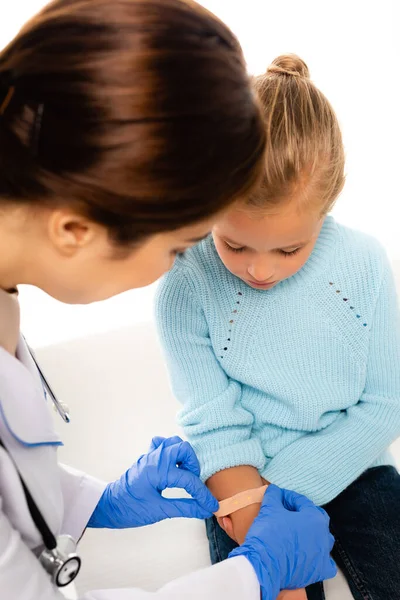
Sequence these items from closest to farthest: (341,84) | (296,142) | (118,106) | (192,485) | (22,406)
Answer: (118,106) → (22,406) → (296,142) → (192,485) → (341,84)

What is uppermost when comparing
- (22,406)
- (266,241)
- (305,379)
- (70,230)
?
(70,230)

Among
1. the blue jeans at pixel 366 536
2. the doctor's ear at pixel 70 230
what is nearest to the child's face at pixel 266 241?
the doctor's ear at pixel 70 230

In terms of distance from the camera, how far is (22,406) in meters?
0.89

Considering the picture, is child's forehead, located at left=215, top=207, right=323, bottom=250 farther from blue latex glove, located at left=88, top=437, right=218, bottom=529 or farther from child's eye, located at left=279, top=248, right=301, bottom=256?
blue latex glove, located at left=88, top=437, right=218, bottom=529

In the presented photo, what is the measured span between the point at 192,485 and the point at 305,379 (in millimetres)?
268

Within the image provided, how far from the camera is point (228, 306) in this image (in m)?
1.29

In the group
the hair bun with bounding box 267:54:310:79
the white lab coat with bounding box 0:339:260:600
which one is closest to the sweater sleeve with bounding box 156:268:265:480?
the white lab coat with bounding box 0:339:260:600

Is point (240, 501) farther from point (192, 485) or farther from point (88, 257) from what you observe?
point (88, 257)

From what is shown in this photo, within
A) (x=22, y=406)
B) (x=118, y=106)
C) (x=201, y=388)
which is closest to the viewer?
(x=118, y=106)

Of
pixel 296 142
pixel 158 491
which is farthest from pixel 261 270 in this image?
pixel 158 491

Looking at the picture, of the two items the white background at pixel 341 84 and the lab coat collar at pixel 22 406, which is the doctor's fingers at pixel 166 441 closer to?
the lab coat collar at pixel 22 406

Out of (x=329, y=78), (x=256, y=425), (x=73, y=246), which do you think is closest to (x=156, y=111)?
(x=73, y=246)

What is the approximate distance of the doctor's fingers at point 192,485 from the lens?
1182mm

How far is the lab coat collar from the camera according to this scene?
0.88 meters
